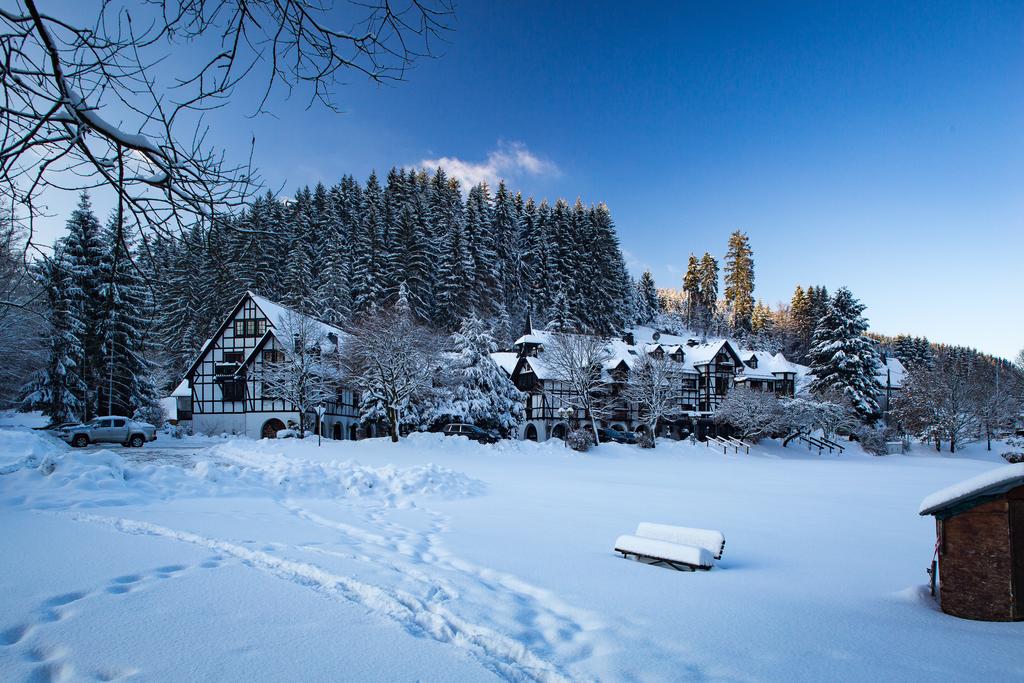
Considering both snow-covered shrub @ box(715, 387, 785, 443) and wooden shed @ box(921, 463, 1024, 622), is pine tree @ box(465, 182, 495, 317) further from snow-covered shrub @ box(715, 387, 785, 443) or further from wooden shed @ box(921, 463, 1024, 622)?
wooden shed @ box(921, 463, 1024, 622)

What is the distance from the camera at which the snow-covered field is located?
13.5 feet

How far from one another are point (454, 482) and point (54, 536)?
32.3 ft

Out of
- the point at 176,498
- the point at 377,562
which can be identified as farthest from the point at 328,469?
the point at 377,562

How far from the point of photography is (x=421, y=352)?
1337 inches

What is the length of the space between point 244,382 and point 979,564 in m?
43.9

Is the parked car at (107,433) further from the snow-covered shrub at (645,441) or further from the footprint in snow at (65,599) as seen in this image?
the snow-covered shrub at (645,441)

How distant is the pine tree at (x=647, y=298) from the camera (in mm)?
100019

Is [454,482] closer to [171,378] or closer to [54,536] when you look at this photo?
[54,536]

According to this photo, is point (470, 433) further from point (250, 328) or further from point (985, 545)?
point (985, 545)

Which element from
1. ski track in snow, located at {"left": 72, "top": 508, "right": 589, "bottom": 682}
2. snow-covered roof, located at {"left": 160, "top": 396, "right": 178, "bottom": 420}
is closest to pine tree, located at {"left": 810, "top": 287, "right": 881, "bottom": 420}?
ski track in snow, located at {"left": 72, "top": 508, "right": 589, "bottom": 682}

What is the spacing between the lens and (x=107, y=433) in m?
29.8

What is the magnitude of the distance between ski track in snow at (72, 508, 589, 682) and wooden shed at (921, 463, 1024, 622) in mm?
4235

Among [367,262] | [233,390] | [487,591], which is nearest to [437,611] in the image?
[487,591]

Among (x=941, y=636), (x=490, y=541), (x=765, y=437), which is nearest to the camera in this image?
(x=941, y=636)
